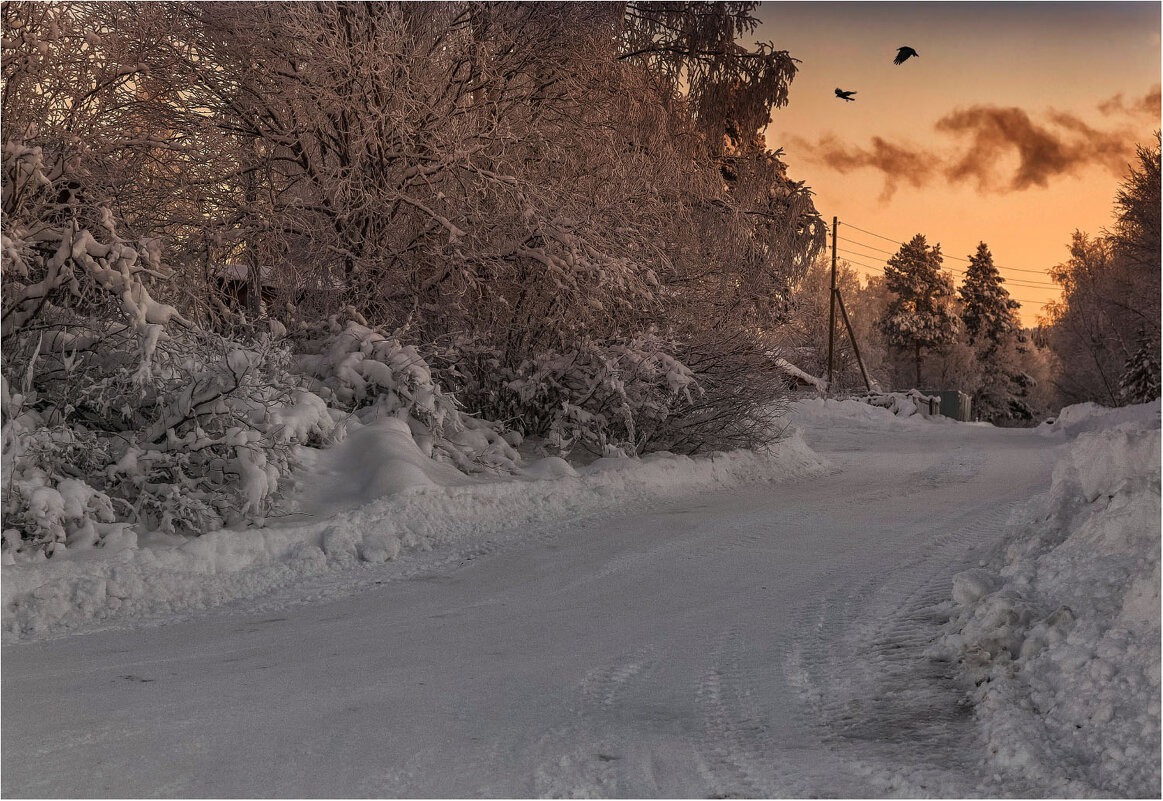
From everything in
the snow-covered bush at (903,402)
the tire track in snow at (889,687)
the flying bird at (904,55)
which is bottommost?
the tire track in snow at (889,687)

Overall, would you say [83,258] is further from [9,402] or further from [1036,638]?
[1036,638]

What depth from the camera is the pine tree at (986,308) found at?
219ft

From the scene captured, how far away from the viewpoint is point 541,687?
5.14 m

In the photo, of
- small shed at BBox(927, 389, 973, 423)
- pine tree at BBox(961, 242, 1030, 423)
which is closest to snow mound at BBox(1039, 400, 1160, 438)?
small shed at BBox(927, 389, 973, 423)

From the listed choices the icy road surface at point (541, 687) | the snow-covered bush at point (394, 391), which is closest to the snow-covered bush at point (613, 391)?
the snow-covered bush at point (394, 391)

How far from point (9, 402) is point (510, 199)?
6590 mm

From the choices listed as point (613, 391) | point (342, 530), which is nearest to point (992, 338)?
point (613, 391)

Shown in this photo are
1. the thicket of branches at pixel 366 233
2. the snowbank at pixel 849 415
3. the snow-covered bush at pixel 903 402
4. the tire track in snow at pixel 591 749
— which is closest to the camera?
the tire track in snow at pixel 591 749

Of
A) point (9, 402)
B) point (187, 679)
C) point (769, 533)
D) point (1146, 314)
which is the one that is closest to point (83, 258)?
point (9, 402)

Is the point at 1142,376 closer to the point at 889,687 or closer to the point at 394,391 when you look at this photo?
the point at 394,391

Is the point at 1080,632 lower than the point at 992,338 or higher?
lower

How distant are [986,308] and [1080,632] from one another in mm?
67784

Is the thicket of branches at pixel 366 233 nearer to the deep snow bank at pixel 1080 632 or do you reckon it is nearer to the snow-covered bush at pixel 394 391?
the snow-covered bush at pixel 394 391

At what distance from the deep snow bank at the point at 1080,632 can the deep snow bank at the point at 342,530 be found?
4.81 m
